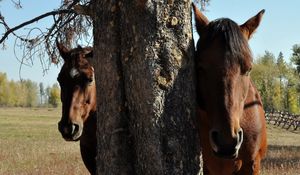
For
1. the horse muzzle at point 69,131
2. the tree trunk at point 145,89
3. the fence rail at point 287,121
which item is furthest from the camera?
the fence rail at point 287,121

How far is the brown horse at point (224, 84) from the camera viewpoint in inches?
146

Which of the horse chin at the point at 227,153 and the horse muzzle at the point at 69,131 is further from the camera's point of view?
the horse muzzle at the point at 69,131

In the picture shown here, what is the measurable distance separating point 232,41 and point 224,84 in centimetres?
42

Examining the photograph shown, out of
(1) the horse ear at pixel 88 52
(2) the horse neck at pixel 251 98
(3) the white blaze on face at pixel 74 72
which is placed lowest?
(2) the horse neck at pixel 251 98

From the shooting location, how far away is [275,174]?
9.65 meters

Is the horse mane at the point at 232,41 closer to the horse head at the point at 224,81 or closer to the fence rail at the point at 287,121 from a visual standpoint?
the horse head at the point at 224,81

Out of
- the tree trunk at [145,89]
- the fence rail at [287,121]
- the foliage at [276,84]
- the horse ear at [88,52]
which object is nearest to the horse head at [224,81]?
the tree trunk at [145,89]

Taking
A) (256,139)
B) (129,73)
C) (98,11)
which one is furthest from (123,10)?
(256,139)

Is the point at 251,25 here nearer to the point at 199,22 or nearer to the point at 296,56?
the point at 199,22

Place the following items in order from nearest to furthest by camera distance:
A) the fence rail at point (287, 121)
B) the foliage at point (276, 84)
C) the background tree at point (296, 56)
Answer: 1. the fence rail at point (287, 121)
2. the background tree at point (296, 56)
3. the foliage at point (276, 84)

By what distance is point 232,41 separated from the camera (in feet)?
13.2

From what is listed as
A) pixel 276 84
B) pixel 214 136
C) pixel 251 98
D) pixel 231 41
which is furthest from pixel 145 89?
pixel 276 84

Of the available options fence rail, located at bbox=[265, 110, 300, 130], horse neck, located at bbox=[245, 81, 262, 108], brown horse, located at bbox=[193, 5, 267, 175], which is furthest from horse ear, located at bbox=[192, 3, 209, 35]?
fence rail, located at bbox=[265, 110, 300, 130]

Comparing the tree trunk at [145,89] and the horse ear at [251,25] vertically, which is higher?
the horse ear at [251,25]
